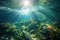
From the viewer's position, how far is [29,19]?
7.22 ft

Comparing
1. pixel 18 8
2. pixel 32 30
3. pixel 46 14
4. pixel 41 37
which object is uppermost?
pixel 18 8

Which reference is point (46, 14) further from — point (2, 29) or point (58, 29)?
point (2, 29)

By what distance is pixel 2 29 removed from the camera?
213 centimetres

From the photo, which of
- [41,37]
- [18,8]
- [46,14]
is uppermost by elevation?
[18,8]

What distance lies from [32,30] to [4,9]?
0.60 metres

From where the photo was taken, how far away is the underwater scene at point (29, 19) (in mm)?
2113

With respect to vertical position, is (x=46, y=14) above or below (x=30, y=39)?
above

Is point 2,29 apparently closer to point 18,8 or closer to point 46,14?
point 18,8

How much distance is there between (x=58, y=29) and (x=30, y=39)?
→ 0.51 metres

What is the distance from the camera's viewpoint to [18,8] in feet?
7.34

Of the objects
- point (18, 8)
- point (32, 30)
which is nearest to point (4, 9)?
point (18, 8)

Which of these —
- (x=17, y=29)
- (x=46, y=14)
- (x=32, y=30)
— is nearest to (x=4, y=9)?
(x=17, y=29)

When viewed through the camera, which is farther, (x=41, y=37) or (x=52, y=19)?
(x=52, y=19)

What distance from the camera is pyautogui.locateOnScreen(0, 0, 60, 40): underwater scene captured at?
2113 mm
